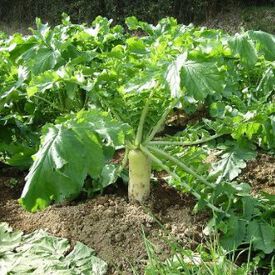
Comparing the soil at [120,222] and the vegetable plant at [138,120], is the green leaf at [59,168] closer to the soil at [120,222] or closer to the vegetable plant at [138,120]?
the vegetable plant at [138,120]

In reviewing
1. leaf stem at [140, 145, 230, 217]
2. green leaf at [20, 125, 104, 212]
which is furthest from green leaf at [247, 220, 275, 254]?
green leaf at [20, 125, 104, 212]

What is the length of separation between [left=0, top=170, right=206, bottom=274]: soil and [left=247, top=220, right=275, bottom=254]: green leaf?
10.0 inches

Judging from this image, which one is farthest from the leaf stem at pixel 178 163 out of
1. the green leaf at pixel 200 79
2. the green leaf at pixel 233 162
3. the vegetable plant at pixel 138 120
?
the green leaf at pixel 200 79

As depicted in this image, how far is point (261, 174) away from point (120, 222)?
1.19 meters

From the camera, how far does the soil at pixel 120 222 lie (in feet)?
8.73

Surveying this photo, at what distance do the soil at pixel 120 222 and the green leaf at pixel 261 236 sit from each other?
0.25m

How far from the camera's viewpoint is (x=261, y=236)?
2.67m

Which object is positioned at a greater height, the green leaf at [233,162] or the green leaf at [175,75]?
the green leaf at [175,75]

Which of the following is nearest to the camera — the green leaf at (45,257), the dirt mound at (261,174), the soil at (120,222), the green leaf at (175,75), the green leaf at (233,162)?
the green leaf at (175,75)

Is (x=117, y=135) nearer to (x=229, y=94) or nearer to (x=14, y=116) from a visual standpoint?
(x=14, y=116)

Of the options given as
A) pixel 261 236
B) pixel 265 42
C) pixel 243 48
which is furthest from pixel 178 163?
pixel 265 42

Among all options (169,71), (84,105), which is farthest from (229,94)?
(169,71)

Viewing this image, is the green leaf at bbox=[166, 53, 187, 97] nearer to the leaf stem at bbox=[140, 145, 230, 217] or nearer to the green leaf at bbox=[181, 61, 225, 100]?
the green leaf at bbox=[181, 61, 225, 100]

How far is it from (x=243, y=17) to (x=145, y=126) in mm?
9709
